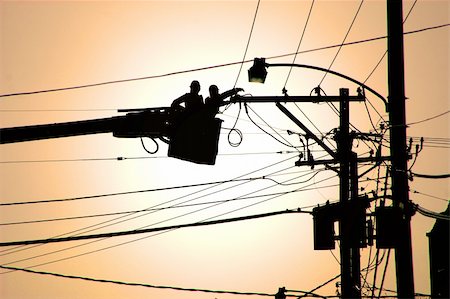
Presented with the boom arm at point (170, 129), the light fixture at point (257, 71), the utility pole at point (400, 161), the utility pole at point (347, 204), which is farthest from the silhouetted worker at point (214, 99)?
the utility pole at point (347, 204)

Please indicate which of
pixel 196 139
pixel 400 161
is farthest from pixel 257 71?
pixel 400 161

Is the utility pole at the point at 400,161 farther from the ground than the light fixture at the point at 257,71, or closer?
closer

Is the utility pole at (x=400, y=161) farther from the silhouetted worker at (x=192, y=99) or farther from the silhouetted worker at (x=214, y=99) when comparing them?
the silhouetted worker at (x=192, y=99)

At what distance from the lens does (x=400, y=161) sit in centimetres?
967

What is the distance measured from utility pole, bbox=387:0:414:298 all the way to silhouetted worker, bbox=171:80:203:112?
3673mm

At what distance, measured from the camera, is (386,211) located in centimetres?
1018

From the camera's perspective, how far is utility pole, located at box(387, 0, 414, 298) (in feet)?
30.6

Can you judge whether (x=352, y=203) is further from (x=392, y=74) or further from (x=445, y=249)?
(x=445, y=249)

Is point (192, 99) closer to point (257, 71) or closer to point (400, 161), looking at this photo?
point (257, 71)

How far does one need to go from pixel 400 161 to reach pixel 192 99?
4.02 m

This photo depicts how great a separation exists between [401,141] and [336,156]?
3802 mm

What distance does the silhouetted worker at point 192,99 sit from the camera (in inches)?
384

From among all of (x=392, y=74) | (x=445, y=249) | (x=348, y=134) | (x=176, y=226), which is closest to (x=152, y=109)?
(x=176, y=226)

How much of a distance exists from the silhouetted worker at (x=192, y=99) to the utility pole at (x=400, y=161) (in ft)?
12.1
